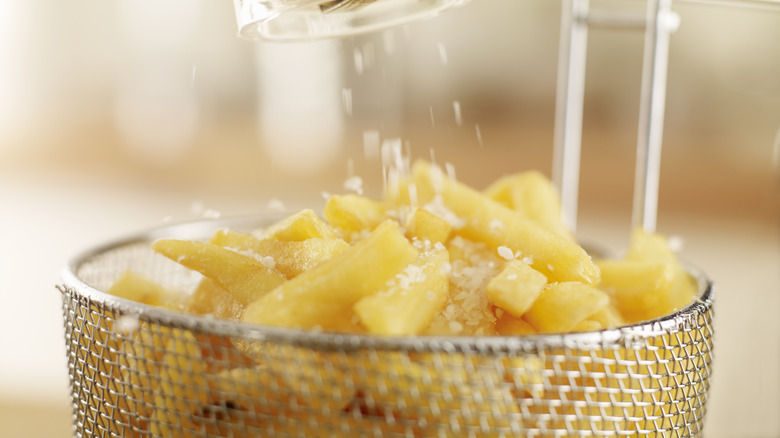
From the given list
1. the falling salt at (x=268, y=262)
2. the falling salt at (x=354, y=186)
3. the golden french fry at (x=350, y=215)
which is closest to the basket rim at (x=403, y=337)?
the falling salt at (x=268, y=262)

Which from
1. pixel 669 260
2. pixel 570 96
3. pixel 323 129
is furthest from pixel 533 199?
pixel 323 129

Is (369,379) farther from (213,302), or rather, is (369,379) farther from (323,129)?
(323,129)

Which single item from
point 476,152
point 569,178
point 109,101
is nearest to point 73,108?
point 109,101

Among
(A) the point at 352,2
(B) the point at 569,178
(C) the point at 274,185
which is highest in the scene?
(A) the point at 352,2

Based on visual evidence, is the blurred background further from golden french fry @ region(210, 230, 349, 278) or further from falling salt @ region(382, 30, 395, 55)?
golden french fry @ region(210, 230, 349, 278)

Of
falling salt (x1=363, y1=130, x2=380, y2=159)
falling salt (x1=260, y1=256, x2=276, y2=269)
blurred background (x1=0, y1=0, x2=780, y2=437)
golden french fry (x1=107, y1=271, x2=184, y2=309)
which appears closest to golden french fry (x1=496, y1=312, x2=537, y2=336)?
falling salt (x1=260, y1=256, x2=276, y2=269)

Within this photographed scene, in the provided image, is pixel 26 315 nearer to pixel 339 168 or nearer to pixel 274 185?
pixel 274 185
